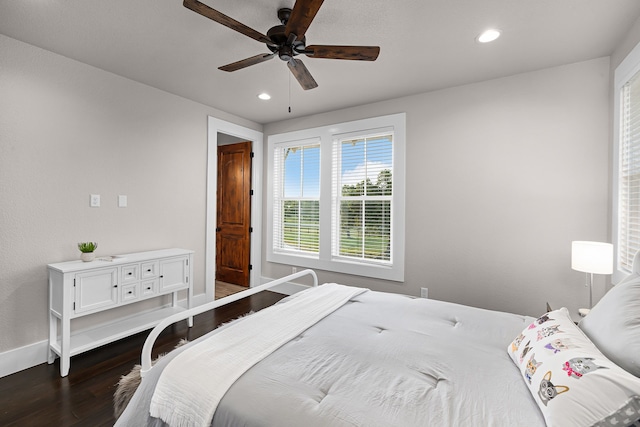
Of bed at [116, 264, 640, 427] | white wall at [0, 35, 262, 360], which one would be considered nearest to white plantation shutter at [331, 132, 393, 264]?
white wall at [0, 35, 262, 360]

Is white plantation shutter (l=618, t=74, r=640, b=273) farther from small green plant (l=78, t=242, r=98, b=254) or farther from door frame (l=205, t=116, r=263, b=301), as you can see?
small green plant (l=78, t=242, r=98, b=254)

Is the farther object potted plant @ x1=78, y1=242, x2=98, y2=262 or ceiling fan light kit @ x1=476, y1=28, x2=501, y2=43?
potted plant @ x1=78, y1=242, x2=98, y2=262

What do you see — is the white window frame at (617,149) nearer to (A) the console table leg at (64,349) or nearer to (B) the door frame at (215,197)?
(B) the door frame at (215,197)

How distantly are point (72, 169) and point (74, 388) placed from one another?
182 cm

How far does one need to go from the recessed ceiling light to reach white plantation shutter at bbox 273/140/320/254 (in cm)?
233

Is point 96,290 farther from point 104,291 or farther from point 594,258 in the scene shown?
point 594,258

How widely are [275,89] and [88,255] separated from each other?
244 cm

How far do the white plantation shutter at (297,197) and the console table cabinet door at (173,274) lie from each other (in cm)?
161

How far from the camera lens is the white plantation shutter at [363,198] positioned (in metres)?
3.59

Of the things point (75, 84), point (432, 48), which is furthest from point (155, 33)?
point (432, 48)

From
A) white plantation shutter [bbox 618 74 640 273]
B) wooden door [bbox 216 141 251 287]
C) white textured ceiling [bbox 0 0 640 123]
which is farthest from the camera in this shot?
wooden door [bbox 216 141 251 287]

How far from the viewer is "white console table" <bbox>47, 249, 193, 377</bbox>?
2.27 m

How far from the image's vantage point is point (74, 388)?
2080 millimetres

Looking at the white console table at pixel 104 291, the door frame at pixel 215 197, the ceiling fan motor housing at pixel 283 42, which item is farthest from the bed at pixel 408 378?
the door frame at pixel 215 197
